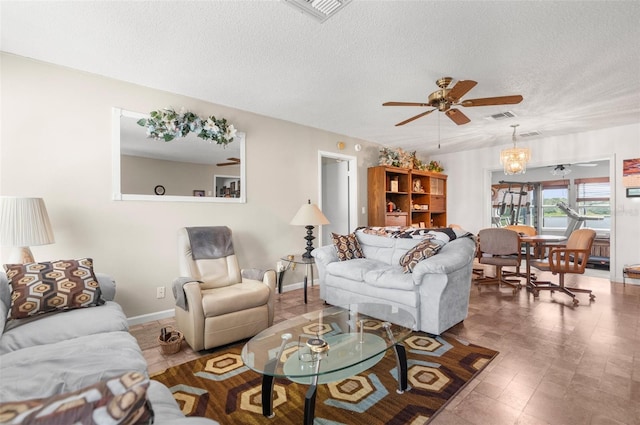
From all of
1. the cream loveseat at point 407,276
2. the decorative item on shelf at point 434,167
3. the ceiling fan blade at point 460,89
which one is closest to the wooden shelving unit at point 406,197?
the decorative item on shelf at point 434,167

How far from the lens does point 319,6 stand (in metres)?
2.00

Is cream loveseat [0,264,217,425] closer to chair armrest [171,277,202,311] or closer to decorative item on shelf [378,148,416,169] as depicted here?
chair armrest [171,277,202,311]

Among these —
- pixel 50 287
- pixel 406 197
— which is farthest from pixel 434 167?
pixel 50 287

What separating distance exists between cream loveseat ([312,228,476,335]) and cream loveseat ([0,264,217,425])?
7.25ft

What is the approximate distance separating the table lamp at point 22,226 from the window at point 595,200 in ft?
34.5

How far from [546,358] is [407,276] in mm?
1229

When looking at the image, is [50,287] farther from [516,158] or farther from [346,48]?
[516,158]

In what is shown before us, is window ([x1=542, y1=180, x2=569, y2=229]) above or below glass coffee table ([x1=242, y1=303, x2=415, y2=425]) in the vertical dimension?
above

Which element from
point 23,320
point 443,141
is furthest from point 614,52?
point 23,320

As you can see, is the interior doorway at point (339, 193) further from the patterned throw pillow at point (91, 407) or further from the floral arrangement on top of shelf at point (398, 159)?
the patterned throw pillow at point (91, 407)

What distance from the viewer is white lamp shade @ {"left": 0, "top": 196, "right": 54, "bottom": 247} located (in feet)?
7.04

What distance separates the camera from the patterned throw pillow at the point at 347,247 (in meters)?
3.86

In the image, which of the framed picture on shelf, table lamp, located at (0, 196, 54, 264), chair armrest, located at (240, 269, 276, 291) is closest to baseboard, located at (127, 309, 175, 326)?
chair armrest, located at (240, 269, 276, 291)

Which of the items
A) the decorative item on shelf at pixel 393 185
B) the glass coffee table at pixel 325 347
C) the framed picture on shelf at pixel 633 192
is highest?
the decorative item on shelf at pixel 393 185
